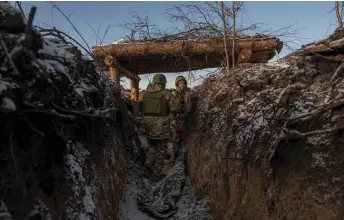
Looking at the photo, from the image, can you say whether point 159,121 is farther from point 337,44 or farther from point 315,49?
point 337,44

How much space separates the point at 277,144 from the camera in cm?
395

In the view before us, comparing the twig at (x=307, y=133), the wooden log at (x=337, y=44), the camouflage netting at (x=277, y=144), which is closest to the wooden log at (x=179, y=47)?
the camouflage netting at (x=277, y=144)

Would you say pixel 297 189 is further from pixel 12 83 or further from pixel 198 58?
pixel 198 58

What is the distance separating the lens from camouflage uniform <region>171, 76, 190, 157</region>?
7745 millimetres

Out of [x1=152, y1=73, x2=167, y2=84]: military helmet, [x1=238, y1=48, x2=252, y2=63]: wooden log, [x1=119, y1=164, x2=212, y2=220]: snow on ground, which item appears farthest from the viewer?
[x1=152, y1=73, x2=167, y2=84]: military helmet

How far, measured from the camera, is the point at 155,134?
8.11 meters

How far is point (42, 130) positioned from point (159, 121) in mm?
5276

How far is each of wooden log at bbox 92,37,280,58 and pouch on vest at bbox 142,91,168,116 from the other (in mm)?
905

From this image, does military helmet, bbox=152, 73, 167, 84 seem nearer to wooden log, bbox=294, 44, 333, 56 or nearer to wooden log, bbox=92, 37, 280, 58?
wooden log, bbox=92, 37, 280, 58

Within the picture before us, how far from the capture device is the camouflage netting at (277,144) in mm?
3418

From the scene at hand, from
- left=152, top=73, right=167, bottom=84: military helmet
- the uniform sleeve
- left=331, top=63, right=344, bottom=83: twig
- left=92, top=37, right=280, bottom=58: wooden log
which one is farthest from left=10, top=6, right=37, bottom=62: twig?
left=152, top=73, right=167, bottom=84: military helmet

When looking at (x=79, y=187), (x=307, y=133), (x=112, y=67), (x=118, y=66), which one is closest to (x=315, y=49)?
(x=307, y=133)

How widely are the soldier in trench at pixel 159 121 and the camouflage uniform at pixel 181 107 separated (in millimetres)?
77

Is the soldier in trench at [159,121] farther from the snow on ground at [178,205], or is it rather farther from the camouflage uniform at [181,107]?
the snow on ground at [178,205]
